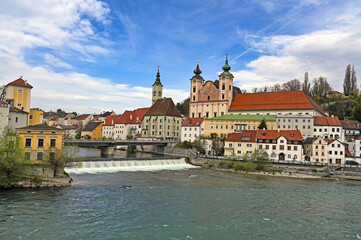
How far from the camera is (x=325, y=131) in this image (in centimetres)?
5538

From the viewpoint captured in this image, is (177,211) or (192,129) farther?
(192,129)

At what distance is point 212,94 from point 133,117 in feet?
95.6

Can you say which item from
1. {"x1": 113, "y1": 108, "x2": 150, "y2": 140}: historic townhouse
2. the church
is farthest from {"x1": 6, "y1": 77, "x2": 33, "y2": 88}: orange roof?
{"x1": 113, "y1": 108, "x2": 150, "y2": 140}: historic townhouse

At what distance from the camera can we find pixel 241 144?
161 feet

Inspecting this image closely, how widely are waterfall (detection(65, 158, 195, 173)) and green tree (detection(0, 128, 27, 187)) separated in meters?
9.84

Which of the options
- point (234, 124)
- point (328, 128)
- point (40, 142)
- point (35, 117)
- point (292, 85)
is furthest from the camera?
point (292, 85)

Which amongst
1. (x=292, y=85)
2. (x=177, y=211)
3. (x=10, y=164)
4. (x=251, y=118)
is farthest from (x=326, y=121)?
(x=10, y=164)

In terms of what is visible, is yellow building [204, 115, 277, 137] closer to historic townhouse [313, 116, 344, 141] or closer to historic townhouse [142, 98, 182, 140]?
historic townhouse [313, 116, 344, 141]

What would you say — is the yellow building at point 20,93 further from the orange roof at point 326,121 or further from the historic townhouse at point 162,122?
the orange roof at point 326,121

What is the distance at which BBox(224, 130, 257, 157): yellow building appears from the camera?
4825 centimetres

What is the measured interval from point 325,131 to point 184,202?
4459 centimetres

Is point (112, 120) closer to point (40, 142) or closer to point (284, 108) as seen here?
point (284, 108)

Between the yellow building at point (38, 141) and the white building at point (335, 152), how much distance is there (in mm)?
40454

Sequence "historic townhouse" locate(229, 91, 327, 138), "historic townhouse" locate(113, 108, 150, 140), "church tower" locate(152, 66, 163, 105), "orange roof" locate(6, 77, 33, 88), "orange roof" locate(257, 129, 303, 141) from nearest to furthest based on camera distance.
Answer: "orange roof" locate(6, 77, 33, 88) < "orange roof" locate(257, 129, 303, 141) < "historic townhouse" locate(229, 91, 327, 138) < "historic townhouse" locate(113, 108, 150, 140) < "church tower" locate(152, 66, 163, 105)
